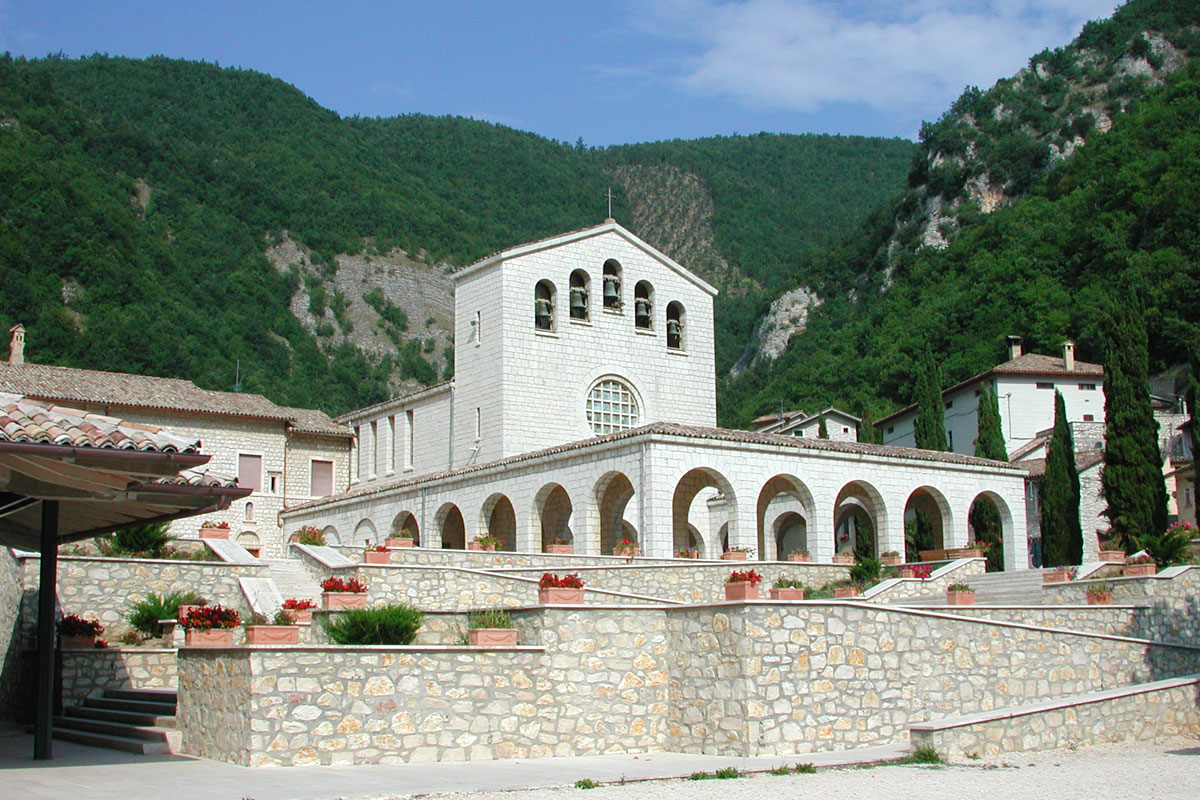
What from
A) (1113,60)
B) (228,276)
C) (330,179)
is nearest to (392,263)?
(330,179)

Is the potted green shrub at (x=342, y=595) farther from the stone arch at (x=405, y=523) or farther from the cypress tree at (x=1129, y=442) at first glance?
the cypress tree at (x=1129, y=442)

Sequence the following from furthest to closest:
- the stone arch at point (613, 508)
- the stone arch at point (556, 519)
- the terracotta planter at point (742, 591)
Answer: the stone arch at point (556, 519) < the stone arch at point (613, 508) < the terracotta planter at point (742, 591)

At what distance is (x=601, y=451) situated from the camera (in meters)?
29.1

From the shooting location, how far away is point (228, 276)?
10356 centimetres

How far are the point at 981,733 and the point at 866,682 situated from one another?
1.53 m

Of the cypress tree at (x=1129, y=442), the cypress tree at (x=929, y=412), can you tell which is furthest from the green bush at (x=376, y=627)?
the cypress tree at (x=929, y=412)

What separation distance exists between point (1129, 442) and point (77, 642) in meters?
28.3

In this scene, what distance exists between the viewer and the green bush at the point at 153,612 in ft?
59.2

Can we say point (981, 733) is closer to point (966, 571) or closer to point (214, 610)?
point (214, 610)

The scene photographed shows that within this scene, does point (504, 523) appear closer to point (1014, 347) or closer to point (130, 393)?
point (130, 393)

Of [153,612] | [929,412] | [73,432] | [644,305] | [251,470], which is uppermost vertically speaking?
[644,305]

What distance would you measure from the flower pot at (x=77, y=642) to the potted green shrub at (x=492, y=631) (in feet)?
18.5

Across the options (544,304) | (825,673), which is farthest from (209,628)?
(544,304)

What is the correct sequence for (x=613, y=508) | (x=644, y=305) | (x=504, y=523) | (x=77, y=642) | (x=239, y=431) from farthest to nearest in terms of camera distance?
(x=239, y=431) → (x=644, y=305) → (x=504, y=523) → (x=613, y=508) → (x=77, y=642)
